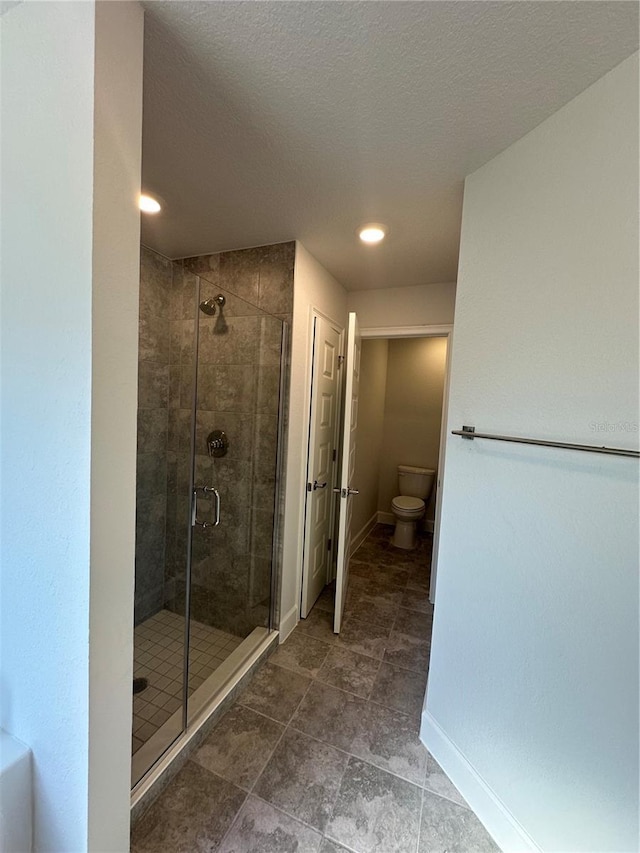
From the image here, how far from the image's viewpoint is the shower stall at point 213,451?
2018 mm

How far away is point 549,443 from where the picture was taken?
1074 mm

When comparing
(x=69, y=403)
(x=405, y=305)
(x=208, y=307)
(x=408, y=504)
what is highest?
(x=405, y=305)

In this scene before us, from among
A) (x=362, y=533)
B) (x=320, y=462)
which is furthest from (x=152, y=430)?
(x=362, y=533)

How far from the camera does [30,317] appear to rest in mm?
A: 920

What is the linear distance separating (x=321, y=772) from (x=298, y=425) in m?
1.61

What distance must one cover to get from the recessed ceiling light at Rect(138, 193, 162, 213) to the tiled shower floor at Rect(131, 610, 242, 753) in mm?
2248

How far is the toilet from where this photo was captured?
3.70 meters

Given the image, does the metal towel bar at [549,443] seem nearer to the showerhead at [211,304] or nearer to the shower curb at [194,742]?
the showerhead at [211,304]

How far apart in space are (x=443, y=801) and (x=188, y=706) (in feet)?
3.63

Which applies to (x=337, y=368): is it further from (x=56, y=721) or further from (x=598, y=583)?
(x=56, y=721)

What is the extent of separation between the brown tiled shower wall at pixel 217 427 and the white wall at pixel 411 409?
251 cm

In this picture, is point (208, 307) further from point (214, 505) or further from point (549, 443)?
point (549, 443)

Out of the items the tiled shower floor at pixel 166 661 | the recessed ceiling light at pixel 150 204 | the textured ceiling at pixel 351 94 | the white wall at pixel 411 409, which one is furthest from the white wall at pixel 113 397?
the white wall at pixel 411 409

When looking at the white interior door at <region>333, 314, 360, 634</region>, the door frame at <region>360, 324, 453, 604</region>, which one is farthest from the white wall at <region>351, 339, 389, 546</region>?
the white interior door at <region>333, 314, 360, 634</region>
